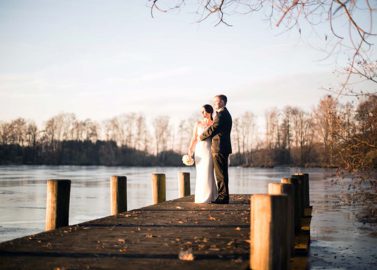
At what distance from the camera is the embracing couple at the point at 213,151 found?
10.6 m

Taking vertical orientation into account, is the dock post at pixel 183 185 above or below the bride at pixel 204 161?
below

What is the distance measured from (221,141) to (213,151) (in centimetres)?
32

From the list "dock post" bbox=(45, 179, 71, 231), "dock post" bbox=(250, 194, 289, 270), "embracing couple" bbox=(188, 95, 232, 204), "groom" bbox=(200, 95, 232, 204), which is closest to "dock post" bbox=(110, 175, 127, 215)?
"embracing couple" bbox=(188, 95, 232, 204)

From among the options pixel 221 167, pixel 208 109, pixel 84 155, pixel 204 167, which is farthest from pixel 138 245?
pixel 84 155

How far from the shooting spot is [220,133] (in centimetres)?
1072

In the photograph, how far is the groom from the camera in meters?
10.6

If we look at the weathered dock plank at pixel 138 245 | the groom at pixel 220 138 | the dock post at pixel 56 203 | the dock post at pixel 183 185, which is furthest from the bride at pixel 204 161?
the dock post at pixel 56 203

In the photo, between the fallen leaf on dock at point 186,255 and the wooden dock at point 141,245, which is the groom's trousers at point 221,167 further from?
the fallen leaf on dock at point 186,255

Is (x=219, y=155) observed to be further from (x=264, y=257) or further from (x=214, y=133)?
(x=264, y=257)

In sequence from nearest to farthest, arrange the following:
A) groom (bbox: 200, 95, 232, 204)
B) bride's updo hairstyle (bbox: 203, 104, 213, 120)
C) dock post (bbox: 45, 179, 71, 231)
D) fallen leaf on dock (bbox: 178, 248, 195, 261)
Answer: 1. fallen leaf on dock (bbox: 178, 248, 195, 261)
2. dock post (bbox: 45, 179, 71, 231)
3. groom (bbox: 200, 95, 232, 204)
4. bride's updo hairstyle (bbox: 203, 104, 213, 120)

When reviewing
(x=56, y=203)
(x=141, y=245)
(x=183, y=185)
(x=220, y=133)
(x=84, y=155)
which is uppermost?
(x=84, y=155)

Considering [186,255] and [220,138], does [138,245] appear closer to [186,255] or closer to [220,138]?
[186,255]

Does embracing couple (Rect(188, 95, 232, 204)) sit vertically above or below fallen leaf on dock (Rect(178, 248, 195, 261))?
above

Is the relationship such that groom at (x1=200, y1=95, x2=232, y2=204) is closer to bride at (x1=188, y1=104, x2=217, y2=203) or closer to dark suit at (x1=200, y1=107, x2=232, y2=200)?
dark suit at (x1=200, y1=107, x2=232, y2=200)
